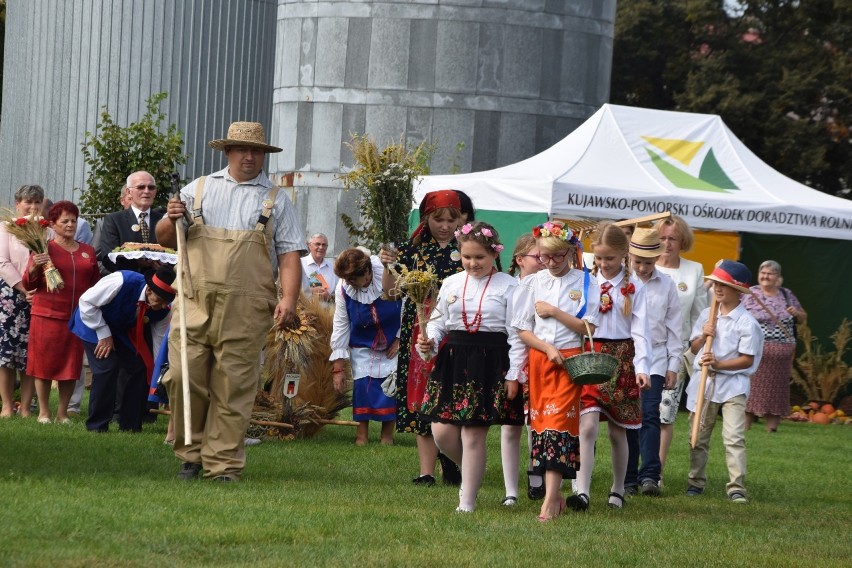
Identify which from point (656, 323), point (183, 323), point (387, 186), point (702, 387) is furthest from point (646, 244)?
point (183, 323)

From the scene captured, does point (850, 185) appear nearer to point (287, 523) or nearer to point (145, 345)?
point (145, 345)

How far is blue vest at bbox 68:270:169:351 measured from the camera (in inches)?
466

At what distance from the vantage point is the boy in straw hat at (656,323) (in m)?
9.84

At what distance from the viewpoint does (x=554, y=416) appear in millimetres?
8109

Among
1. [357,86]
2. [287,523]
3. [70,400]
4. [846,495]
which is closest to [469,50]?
[357,86]

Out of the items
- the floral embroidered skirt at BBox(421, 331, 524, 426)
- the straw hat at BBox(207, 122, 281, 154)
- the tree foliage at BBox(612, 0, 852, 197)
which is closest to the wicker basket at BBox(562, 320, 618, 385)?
the floral embroidered skirt at BBox(421, 331, 524, 426)

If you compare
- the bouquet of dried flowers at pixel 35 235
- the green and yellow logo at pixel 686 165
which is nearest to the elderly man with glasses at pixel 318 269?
the green and yellow logo at pixel 686 165

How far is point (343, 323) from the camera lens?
1233 cm

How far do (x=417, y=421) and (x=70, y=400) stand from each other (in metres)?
4.79

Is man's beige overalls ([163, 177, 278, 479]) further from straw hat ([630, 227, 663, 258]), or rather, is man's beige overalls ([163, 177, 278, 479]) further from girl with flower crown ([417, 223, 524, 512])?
straw hat ([630, 227, 663, 258])

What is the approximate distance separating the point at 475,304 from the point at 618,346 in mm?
973

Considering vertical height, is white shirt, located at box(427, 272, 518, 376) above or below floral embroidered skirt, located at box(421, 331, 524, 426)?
Answer: above

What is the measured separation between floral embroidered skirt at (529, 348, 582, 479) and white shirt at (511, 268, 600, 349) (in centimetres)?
9

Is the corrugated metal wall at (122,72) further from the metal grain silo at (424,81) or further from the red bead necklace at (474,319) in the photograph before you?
the red bead necklace at (474,319)
